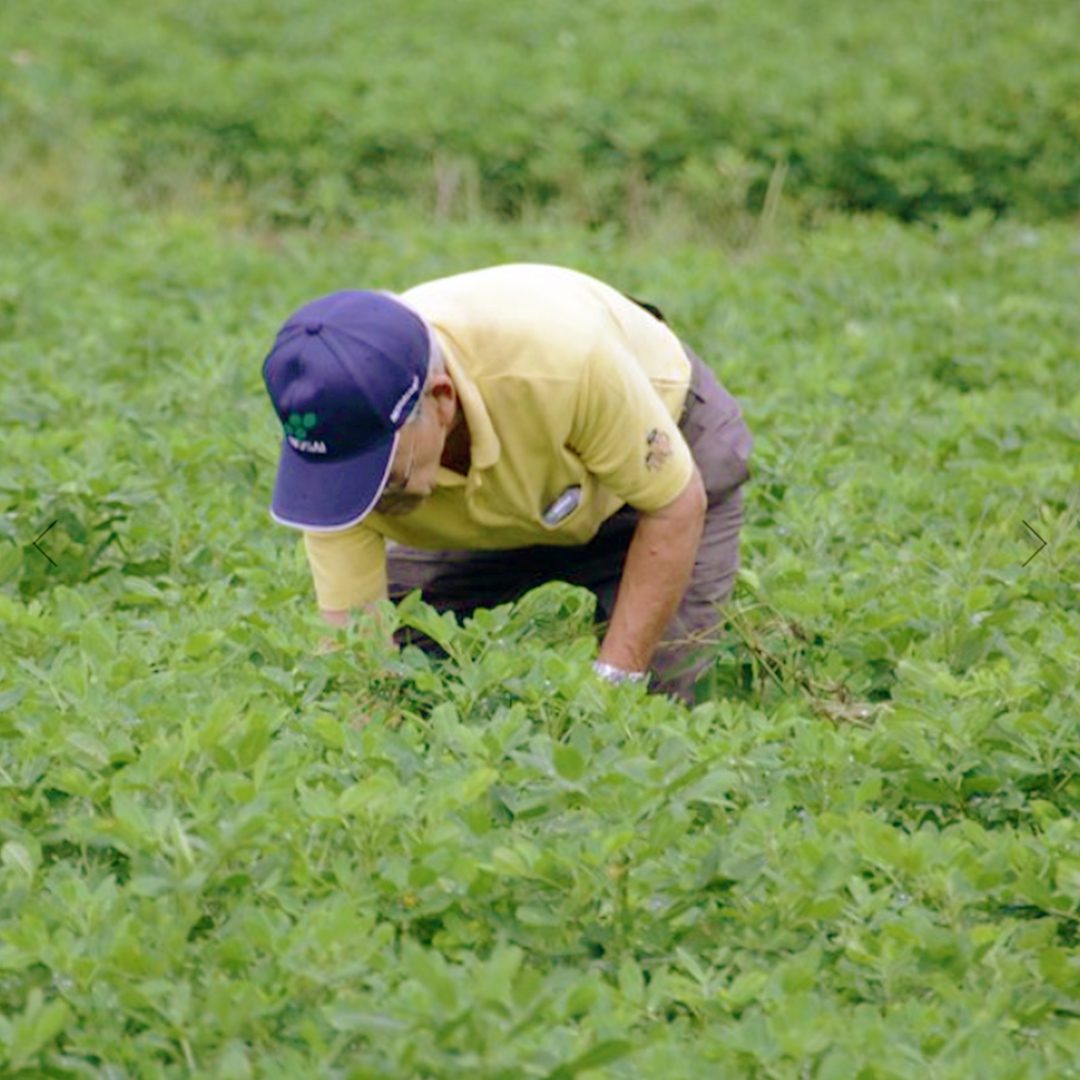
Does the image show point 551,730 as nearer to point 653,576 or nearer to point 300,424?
point 653,576

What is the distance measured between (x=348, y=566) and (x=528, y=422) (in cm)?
46

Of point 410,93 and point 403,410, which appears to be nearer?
point 403,410

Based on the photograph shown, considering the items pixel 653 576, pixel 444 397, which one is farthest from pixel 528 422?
pixel 653 576

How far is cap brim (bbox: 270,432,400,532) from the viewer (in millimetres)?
4043

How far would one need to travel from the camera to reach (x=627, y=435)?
437 cm

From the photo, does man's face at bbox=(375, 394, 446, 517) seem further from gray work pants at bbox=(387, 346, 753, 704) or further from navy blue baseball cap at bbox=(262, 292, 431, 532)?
gray work pants at bbox=(387, 346, 753, 704)

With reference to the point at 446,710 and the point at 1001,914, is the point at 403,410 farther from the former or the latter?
the point at 1001,914

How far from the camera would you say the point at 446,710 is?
399cm

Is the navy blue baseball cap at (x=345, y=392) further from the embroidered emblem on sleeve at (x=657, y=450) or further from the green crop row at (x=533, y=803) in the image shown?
the embroidered emblem on sleeve at (x=657, y=450)

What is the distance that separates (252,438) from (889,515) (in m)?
1.79

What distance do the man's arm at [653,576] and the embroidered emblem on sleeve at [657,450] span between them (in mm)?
101

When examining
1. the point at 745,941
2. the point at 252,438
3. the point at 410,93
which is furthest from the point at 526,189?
the point at 745,941

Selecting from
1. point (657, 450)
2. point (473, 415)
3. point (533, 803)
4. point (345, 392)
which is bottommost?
point (533, 803)

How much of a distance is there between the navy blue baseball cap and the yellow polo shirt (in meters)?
0.19
